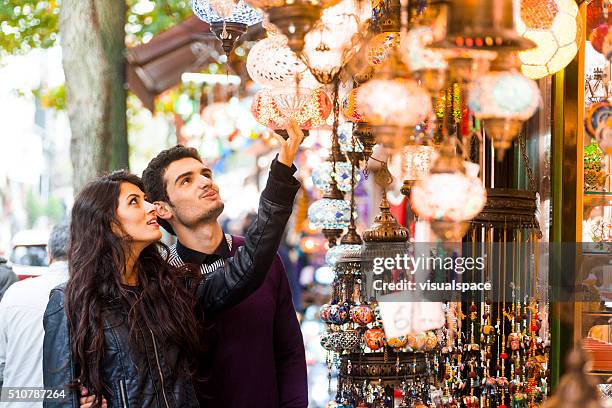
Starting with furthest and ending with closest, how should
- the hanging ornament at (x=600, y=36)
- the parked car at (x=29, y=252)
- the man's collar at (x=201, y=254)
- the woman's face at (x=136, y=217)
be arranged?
1. the parked car at (x=29, y=252)
2. the man's collar at (x=201, y=254)
3. the woman's face at (x=136, y=217)
4. the hanging ornament at (x=600, y=36)

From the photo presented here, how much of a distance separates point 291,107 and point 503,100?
1435 millimetres

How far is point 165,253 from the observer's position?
3.37 metres

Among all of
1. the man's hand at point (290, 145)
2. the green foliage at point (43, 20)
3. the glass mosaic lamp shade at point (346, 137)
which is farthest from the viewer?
the green foliage at point (43, 20)

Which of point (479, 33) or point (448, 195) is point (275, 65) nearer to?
point (448, 195)

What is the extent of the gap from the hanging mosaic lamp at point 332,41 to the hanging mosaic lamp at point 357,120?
2.86ft

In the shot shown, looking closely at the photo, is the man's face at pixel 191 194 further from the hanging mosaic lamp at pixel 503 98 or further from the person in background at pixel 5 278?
the person in background at pixel 5 278

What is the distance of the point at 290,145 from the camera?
290 cm

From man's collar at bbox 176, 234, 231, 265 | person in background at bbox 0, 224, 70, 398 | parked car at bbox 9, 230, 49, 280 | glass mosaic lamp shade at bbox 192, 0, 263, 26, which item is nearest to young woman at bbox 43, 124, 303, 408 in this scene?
man's collar at bbox 176, 234, 231, 265

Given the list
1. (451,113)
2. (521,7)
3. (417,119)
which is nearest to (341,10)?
(521,7)

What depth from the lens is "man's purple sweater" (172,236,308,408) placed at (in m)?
3.17

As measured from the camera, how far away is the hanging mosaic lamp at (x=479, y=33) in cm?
183

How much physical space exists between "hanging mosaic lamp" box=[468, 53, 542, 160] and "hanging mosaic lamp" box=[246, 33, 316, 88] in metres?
1.21

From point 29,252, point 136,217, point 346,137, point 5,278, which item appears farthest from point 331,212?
point 29,252

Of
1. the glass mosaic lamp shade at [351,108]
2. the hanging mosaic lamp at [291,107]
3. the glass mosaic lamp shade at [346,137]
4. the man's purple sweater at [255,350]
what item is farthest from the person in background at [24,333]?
the glass mosaic lamp shade at [346,137]
